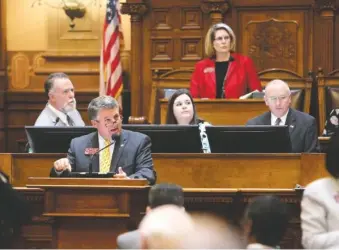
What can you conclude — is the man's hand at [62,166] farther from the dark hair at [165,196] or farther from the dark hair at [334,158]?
the dark hair at [334,158]

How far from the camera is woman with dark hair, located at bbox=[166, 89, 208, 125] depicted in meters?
7.47

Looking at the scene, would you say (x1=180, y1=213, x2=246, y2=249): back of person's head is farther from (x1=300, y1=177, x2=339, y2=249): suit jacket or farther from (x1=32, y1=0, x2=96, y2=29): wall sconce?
(x1=32, y1=0, x2=96, y2=29): wall sconce

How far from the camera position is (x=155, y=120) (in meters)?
9.63

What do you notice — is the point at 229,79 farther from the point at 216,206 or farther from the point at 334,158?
the point at 334,158

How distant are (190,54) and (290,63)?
1.11 metres

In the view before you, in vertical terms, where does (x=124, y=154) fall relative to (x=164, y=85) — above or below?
below

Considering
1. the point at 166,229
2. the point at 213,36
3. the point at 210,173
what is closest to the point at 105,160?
the point at 210,173

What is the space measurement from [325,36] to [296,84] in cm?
105

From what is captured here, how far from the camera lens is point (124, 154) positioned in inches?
257

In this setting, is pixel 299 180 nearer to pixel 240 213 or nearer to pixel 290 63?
pixel 240 213

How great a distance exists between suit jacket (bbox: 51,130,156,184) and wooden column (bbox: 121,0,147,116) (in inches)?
167

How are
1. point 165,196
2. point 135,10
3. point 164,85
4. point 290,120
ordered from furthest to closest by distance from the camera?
1. point 135,10
2. point 164,85
3. point 290,120
4. point 165,196

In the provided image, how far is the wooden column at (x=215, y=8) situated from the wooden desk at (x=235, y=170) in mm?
4119

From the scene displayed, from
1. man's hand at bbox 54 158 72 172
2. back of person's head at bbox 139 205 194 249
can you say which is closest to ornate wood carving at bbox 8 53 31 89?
man's hand at bbox 54 158 72 172
